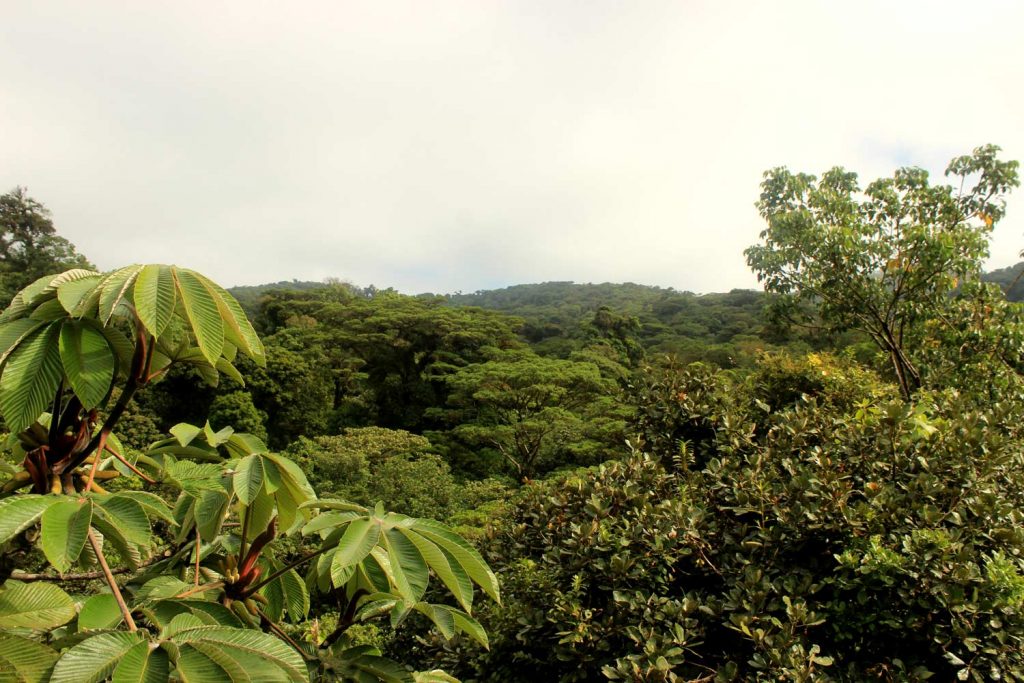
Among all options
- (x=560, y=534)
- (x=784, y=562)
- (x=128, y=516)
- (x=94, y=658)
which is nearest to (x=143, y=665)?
(x=94, y=658)

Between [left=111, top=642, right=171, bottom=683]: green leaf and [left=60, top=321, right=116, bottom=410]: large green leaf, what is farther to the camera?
[left=60, top=321, right=116, bottom=410]: large green leaf

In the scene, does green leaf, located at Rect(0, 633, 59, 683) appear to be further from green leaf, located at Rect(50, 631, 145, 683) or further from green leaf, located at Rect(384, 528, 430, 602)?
green leaf, located at Rect(384, 528, 430, 602)

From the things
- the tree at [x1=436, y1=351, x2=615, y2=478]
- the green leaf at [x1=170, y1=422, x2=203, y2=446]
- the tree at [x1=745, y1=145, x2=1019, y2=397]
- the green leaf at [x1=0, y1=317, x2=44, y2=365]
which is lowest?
the tree at [x1=436, y1=351, x2=615, y2=478]

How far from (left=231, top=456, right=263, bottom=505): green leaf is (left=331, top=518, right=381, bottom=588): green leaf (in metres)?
0.22

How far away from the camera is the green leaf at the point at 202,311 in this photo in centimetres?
110

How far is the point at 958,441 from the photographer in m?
2.59

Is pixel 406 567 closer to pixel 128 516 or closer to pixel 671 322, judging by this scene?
pixel 128 516

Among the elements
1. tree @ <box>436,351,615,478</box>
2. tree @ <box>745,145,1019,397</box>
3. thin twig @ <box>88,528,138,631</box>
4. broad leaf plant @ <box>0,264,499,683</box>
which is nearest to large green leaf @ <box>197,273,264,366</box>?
broad leaf plant @ <box>0,264,499,683</box>

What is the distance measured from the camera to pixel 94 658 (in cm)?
85

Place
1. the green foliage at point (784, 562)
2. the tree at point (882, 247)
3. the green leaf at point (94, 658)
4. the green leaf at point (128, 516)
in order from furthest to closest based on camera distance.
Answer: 1. the tree at point (882, 247)
2. the green foliage at point (784, 562)
3. the green leaf at point (128, 516)
4. the green leaf at point (94, 658)

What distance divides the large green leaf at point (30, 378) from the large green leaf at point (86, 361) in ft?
0.07

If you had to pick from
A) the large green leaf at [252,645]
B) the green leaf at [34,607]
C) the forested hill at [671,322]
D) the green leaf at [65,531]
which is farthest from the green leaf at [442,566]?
the forested hill at [671,322]

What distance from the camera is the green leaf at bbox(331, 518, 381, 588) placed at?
107 cm

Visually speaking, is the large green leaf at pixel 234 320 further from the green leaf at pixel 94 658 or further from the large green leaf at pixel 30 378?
the green leaf at pixel 94 658
